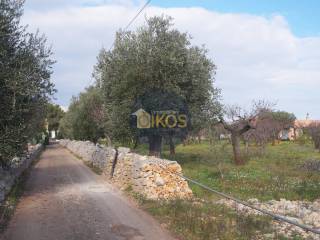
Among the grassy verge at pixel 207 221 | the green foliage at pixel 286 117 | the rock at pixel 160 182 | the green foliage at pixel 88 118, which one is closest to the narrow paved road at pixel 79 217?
the grassy verge at pixel 207 221

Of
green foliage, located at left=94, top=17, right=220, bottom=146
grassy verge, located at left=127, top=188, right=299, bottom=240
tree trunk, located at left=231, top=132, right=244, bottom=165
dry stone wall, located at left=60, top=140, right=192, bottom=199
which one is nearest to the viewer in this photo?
grassy verge, located at left=127, top=188, right=299, bottom=240

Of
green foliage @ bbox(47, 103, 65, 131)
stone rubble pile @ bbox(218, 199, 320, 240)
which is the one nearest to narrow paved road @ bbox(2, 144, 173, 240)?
stone rubble pile @ bbox(218, 199, 320, 240)

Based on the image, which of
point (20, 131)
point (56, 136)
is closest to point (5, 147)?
point (20, 131)

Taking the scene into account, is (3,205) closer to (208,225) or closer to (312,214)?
(208,225)

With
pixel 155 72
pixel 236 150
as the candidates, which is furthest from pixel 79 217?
pixel 236 150

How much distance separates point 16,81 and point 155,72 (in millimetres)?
9735

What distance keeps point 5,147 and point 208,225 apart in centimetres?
695

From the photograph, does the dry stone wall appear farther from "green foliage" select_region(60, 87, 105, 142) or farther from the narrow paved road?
"green foliage" select_region(60, 87, 105, 142)

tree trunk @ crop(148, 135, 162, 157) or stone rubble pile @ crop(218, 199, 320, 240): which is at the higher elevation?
tree trunk @ crop(148, 135, 162, 157)

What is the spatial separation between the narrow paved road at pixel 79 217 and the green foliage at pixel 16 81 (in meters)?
2.08

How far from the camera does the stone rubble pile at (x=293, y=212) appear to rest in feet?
30.2

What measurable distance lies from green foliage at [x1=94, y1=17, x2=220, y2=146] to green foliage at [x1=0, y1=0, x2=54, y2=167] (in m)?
7.98

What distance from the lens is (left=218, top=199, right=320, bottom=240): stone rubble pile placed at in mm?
9218

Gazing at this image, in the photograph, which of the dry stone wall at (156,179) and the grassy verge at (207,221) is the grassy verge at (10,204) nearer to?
the grassy verge at (207,221)
